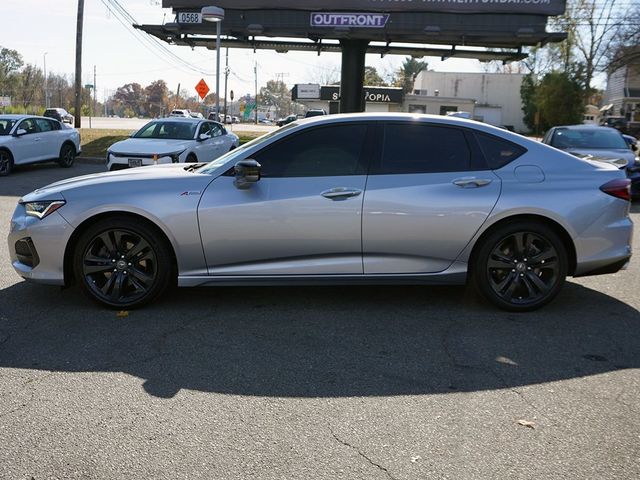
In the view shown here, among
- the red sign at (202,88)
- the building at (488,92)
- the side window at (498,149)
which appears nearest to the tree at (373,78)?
the building at (488,92)

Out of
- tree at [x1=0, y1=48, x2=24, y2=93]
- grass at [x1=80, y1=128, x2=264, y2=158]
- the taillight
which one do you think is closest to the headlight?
the taillight

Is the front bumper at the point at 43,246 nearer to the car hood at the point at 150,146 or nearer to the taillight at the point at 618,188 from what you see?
the taillight at the point at 618,188

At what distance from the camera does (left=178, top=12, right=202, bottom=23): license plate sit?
78.8 ft

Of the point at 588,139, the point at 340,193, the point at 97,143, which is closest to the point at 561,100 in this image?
the point at 97,143

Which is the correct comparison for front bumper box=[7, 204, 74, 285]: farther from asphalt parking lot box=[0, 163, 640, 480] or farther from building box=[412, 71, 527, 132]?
building box=[412, 71, 527, 132]

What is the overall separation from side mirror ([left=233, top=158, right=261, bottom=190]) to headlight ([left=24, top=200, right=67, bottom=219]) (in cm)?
144

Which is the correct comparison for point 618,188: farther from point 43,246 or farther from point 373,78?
point 373,78

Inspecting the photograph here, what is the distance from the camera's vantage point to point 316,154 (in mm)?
5242

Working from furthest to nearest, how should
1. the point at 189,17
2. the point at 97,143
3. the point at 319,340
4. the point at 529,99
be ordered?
the point at 529,99 < the point at 189,17 < the point at 97,143 < the point at 319,340

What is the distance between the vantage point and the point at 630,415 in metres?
3.52

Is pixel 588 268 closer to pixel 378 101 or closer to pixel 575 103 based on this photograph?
pixel 575 103

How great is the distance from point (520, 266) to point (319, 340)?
6.21ft

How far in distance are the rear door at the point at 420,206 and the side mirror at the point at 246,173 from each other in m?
0.91

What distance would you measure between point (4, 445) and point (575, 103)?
5010 cm
